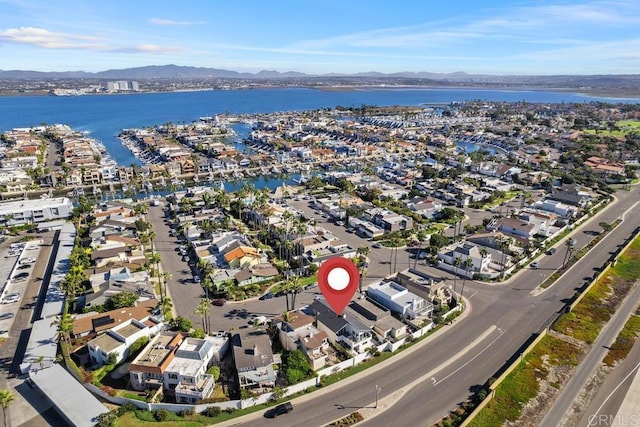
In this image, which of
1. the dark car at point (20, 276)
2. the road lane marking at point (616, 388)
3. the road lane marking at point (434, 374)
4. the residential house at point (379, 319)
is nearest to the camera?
the road lane marking at point (616, 388)

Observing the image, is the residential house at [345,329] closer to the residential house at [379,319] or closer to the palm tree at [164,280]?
the residential house at [379,319]

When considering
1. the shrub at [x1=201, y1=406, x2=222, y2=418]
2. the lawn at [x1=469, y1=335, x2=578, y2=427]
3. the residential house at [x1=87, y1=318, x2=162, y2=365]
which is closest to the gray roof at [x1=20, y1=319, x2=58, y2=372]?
the residential house at [x1=87, y1=318, x2=162, y2=365]

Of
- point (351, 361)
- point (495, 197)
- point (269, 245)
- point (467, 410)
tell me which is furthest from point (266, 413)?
point (495, 197)

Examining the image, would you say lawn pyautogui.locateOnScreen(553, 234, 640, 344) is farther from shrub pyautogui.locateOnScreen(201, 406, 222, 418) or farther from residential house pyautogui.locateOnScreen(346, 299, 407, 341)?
shrub pyautogui.locateOnScreen(201, 406, 222, 418)

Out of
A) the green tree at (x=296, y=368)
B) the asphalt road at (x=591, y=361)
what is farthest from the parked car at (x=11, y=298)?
the asphalt road at (x=591, y=361)

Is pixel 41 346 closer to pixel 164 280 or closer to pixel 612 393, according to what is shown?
pixel 164 280

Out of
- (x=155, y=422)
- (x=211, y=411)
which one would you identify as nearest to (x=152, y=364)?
(x=155, y=422)
